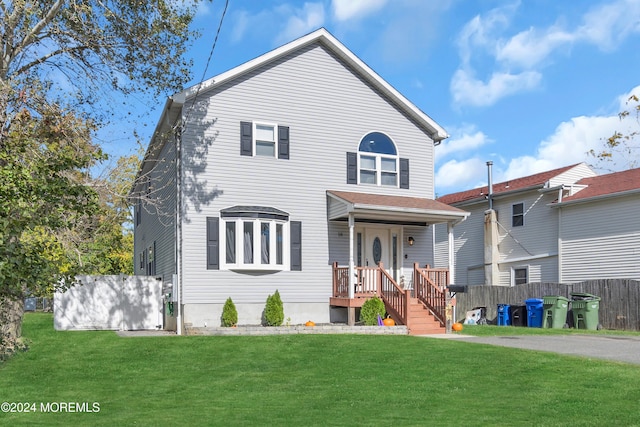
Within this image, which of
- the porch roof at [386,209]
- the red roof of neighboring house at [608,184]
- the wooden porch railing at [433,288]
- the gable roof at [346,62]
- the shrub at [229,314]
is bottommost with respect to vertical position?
the shrub at [229,314]

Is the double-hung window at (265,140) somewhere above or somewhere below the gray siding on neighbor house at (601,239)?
above

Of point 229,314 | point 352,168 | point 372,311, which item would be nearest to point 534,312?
point 372,311

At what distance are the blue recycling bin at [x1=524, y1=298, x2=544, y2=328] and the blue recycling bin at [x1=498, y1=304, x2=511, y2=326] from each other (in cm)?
132

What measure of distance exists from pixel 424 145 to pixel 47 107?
11.3 meters

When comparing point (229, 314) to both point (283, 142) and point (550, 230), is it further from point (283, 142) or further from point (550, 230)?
point (550, 230)

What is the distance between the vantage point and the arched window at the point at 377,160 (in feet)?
66.5

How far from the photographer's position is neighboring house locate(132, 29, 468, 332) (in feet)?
58.7

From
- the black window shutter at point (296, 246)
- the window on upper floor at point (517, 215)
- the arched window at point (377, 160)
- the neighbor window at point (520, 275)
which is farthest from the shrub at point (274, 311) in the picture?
the window on upper floor at point (517, 215)

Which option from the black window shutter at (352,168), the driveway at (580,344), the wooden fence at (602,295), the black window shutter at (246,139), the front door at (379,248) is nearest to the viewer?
the driveway at (580,344)

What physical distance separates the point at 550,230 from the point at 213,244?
48.1ft

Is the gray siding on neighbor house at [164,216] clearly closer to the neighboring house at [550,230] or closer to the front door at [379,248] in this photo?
the front door at [379,248]

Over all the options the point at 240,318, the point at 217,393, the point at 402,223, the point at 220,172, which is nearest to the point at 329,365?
the point at 217,393

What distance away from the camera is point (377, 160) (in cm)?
2047

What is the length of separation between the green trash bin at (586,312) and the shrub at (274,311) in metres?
10.4
